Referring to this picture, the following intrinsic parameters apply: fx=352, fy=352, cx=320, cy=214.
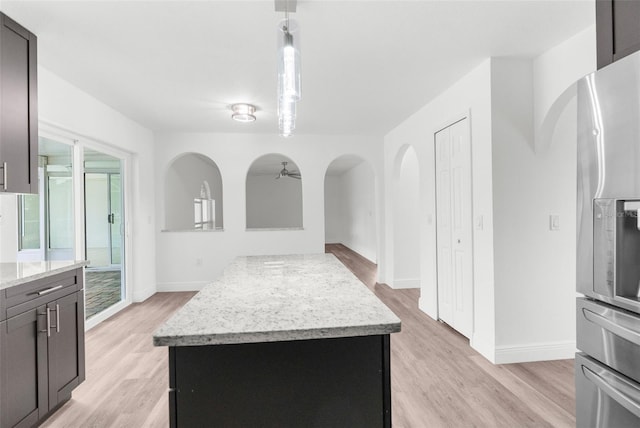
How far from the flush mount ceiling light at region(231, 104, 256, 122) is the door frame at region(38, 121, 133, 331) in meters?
1.46

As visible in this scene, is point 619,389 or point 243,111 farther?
point 243,111

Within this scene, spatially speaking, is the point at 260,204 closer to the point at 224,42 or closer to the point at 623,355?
the point at 224,42

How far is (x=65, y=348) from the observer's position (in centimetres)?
217

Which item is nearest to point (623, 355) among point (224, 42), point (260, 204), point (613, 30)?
point (613, 30)

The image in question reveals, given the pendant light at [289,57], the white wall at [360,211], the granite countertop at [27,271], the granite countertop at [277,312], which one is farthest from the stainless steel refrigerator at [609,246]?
the white wall at [360,211]

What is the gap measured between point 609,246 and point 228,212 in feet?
15.2


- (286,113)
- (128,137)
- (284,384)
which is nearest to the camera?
Answer: (284,384)

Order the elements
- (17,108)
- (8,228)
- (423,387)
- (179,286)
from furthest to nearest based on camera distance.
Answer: (179,286) < (8,228) < (423,387) < (17,108)

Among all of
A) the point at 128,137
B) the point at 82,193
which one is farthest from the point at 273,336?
the point at 128,137

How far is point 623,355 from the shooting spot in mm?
1313

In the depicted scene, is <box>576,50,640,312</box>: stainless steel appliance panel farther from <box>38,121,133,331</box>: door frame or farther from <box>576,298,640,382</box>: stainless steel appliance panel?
<box>38,121,133,331</box>: door frame

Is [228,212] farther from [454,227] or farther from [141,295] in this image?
[454,227]

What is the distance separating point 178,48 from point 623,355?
295cm

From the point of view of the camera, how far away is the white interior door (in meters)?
3.10
